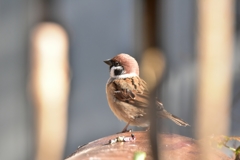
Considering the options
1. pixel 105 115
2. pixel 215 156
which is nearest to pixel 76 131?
pixel 105 115

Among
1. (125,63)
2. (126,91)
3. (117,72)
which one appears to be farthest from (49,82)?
(126,91)

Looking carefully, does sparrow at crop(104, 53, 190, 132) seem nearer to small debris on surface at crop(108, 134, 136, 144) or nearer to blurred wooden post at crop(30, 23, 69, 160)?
small debris on surface at crop(108, 134, 136, 144)

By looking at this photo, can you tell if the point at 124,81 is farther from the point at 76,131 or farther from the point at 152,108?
the point at 152,108

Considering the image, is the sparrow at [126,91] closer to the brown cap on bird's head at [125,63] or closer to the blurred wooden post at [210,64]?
the brown cap on bird's head at [125,63]

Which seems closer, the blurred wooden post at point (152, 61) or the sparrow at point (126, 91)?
the blurred wooden post at point (152, 61)

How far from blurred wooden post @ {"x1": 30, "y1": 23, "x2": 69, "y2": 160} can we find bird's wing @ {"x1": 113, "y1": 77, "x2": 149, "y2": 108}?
141 centimetres

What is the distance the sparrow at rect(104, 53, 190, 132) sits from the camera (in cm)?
189

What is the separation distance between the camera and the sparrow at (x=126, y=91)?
6.21 ft

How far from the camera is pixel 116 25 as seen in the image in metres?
3.02

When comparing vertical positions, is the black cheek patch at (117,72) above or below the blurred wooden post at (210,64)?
below

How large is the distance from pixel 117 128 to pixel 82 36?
0.63 meters

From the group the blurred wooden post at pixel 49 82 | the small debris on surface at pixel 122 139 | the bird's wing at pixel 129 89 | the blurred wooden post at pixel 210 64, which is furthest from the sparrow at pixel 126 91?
the blurred wooden post at pixel 49 82

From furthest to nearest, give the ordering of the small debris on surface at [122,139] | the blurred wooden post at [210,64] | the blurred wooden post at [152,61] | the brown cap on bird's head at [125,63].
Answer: the brown cap on bird's head at [125,63] < the small debris on surface at [122,139] < the blurred wooden post at [210,64] < the blurred wooden post at [152,61]

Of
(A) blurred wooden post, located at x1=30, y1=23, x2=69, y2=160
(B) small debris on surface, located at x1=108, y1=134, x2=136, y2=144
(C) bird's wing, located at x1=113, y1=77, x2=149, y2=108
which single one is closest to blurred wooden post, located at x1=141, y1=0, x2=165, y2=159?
(A) blurred wooden post, located at x1=30, y1=23, x2=69, y2=160
